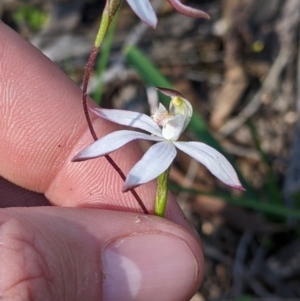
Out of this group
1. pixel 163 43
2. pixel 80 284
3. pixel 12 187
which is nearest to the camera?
pixel 80 284

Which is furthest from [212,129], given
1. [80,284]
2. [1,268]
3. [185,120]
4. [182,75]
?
[1,268]

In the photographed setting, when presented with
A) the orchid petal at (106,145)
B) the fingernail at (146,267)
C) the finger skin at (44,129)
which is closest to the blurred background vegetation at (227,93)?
the finger skin at (44,129)

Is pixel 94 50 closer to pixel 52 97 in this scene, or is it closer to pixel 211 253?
pixel 52 97

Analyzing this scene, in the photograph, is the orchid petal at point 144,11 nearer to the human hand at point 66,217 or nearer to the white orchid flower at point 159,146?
the white orchid flower at point 159,146

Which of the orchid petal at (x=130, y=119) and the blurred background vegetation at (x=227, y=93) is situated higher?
the orchid petal at (x=130, y=119)

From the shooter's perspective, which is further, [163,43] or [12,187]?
[163,43]

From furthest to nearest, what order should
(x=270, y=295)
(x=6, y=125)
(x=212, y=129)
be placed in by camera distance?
(x=212, y=129)
(x=270, y=295)
(x=6, y=125)

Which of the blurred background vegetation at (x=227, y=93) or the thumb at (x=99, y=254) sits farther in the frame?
the blurred background vegetation at (x=227, y=93)
